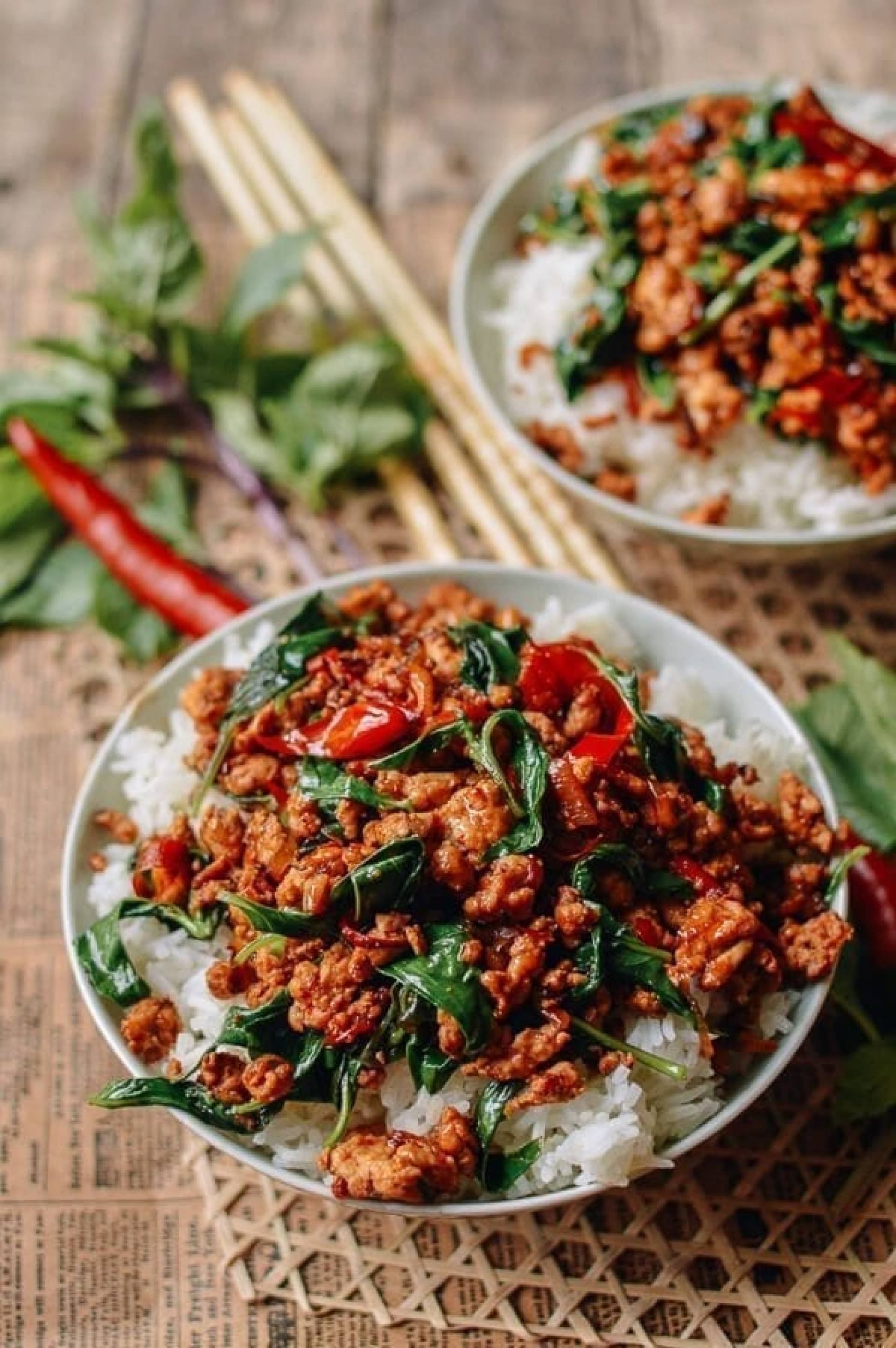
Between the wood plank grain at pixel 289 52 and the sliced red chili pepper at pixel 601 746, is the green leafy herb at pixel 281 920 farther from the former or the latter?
the wood plank grain at pixel 289 52

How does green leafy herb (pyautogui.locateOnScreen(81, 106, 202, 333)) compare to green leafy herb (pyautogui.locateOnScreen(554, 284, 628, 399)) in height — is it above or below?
above

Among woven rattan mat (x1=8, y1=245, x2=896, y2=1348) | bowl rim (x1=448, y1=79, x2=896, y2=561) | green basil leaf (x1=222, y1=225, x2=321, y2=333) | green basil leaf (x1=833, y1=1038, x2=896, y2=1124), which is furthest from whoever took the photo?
green basil leaf (x1=222, y1=225, x2=321, y2=333)

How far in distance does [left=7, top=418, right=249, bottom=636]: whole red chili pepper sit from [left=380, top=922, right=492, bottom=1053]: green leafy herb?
1525mm

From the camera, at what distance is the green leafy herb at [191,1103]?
279 cm

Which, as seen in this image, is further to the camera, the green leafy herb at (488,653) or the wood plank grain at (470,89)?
the wood plank grain at (470,89)

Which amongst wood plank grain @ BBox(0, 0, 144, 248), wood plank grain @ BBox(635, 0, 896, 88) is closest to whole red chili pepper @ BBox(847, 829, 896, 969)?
wood plank grain @ BBox(635, 0, 896, 88)

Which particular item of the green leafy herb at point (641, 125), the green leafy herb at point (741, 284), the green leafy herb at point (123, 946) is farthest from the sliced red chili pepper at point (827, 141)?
the green leafy herb at point (123, 946)

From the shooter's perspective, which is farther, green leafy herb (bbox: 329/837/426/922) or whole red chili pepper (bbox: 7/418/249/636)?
whole red chili pepper (bbox: 7/418/249/636)

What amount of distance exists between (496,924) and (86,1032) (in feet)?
4.71

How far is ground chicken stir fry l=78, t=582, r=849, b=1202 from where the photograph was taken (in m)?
2.71

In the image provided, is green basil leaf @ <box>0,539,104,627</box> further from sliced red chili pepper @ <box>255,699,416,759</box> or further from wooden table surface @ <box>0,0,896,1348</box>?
sliced red chili pepper @ <box>255,699,416,759</box>

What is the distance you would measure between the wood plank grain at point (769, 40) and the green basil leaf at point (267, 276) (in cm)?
189

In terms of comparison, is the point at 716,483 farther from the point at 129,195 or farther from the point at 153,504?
the point at 129,195

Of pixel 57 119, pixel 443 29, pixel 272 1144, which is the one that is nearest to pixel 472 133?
pixel 443 29
